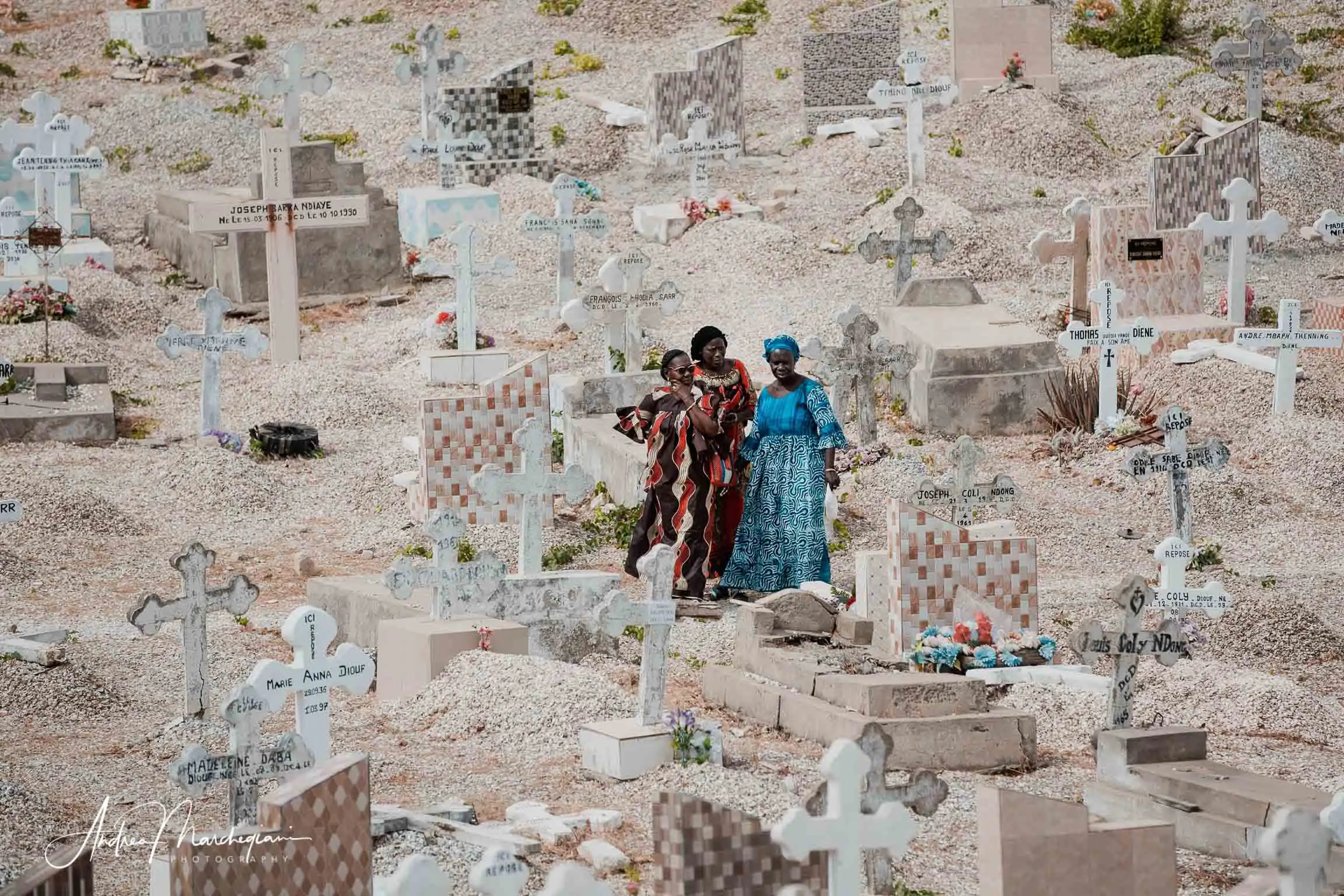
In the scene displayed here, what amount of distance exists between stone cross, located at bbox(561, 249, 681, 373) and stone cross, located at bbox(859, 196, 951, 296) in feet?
9.00

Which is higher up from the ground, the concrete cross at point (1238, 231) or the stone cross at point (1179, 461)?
the concrete cross at point (1238, 231)

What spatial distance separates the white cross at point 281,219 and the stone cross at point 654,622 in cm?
1003

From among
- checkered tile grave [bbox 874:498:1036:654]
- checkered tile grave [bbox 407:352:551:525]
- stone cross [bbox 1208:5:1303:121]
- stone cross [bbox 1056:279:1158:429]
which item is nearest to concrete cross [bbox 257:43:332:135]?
checkered tile grave [bbox 407:352:551:525]

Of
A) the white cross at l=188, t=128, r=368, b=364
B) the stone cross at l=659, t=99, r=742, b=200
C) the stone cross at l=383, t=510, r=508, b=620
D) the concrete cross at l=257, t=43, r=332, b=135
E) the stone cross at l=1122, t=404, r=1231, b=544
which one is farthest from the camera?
the stone cross at l=659, t=99, r=742, b=200

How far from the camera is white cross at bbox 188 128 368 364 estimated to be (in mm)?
18875

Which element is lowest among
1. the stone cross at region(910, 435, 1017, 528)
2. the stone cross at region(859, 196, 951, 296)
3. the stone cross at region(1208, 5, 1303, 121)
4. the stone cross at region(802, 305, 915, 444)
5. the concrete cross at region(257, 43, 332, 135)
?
the stone cross at region(910, 435, 1017, 528)

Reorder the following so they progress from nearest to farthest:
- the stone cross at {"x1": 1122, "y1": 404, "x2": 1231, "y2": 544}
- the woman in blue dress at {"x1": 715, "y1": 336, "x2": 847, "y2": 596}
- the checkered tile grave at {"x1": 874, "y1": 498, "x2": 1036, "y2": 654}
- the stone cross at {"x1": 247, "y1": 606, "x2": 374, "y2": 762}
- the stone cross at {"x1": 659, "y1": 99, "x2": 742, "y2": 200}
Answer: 1. the stone cross at {"x1": 247, "y1": 606, "x2": 374, "y2": 762}
2. the checkered tile grave at {"x1": 874, "y1": 498, "x2": 1036, "y2": 654}
3. the stone cross at {"x1": 1122, "y1": 404, "x2": 1231, "y2": 544}
4. the woman in blue dress at {"x1": 715, "y1": 336, "x2": 847, "y2": 596}
5. the stone cross at {"x1": 659, "y1": 99, "x2": 742, "y2": 200}

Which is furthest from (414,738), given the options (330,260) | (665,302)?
(330,260)

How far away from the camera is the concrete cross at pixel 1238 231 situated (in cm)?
1808

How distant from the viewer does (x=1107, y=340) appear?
1562 centimetres

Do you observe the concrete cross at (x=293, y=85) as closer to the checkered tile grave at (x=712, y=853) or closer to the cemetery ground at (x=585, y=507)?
the cemetery ground at (x=585, y=507)

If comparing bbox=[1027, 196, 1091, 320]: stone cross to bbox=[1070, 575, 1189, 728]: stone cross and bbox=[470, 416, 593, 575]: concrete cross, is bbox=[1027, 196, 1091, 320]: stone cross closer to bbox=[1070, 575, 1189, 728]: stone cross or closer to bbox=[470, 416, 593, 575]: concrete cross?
bbox=[470, 416, 593, 575]: concrete cross

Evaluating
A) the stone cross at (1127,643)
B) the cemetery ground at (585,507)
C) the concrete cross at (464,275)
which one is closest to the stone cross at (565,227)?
the cemetery ground at (585,507)

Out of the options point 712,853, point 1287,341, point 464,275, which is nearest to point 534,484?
point 712,853
